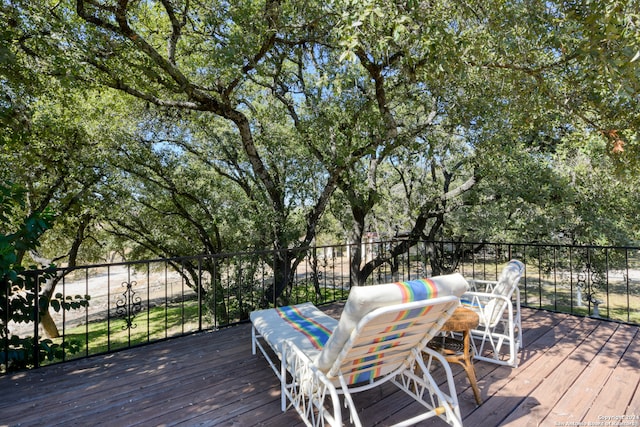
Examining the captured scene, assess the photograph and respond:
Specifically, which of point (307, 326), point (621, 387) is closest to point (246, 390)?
point (307, 326)

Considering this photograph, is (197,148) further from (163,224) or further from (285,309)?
(285,309)

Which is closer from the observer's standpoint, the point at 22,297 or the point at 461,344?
the point at 461,344

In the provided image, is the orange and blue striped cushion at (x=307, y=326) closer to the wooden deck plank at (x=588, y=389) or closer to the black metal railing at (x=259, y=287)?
the black metal railing at (x=259, y=287)

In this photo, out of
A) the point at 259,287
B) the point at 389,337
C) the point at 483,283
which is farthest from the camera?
the point at 259,287

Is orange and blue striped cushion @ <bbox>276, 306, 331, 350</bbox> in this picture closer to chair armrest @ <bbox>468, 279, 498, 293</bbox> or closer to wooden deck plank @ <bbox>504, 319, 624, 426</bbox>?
wooden deck plank @ <bbox>504, 319, 624, 426</bbox>

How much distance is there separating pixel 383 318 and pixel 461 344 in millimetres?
1517

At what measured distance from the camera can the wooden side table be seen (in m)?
2.47

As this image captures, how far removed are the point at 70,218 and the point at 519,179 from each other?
441 inches

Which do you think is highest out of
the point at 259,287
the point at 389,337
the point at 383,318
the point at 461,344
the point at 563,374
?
the point at 383,318

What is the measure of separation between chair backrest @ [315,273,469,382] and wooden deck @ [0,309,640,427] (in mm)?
611

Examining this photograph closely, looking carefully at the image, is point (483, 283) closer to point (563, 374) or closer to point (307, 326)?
point (563, 374)

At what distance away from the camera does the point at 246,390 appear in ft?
8.84

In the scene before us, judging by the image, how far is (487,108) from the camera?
222 inches

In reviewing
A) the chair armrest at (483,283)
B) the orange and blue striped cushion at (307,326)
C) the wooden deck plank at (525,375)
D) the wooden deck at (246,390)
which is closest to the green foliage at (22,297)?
the wooden deck at (246,390)
